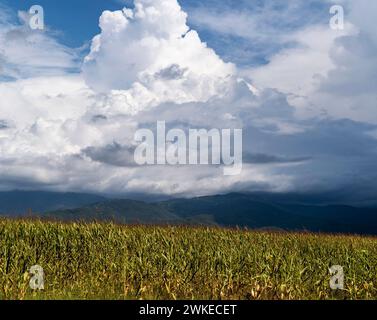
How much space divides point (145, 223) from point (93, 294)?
A: 14.2 m

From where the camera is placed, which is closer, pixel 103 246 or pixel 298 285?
pixel 298 285

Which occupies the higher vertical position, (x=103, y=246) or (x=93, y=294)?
(x=103, y=246)

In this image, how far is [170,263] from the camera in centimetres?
2916

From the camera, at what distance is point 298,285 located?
27.3 m

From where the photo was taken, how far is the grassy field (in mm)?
26188

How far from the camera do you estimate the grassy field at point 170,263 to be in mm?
26188

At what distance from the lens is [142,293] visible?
83.3 ft

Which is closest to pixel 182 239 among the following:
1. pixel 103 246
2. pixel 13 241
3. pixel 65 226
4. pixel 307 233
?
pixel 103 246
